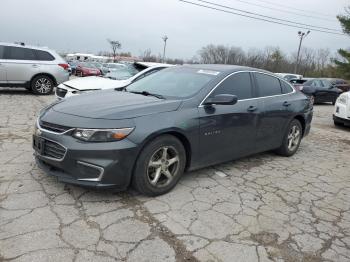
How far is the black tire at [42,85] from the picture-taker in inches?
472

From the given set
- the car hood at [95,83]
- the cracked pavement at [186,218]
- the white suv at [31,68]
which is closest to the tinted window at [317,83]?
the white suv at [31,68]

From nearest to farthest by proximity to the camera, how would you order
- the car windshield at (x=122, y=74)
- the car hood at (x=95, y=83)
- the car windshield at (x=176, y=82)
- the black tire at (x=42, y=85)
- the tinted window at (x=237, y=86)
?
1. the car windshield at (x=176, y=82)
2. the tinted window at (x=237, y=86)
3. the car hood at (x=95, y=83)
4. the car windshield at (x=122, y=74)
5. the black tire at (x=42, y=85)

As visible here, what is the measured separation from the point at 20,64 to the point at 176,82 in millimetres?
8440

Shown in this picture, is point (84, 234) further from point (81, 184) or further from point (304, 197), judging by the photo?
point (304, 197)

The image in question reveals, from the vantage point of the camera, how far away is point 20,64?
11531mm

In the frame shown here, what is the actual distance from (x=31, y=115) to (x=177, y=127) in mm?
5361

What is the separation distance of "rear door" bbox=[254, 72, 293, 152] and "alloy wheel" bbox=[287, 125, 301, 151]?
344 millimetres

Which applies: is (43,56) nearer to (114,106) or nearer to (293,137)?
(293,137)

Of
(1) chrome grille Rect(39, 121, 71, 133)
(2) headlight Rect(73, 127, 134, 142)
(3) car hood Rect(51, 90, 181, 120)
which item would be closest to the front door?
(3) car hood Rect(51, 90, 181, 120)

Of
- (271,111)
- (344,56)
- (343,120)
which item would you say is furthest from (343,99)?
(344,56)

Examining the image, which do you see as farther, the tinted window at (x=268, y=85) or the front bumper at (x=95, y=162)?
the tinted window at (x=268, y=85)

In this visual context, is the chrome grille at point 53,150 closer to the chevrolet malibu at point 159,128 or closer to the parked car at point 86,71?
the chevrolet malibu at point 159,128

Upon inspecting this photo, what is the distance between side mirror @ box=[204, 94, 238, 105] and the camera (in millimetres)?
4278

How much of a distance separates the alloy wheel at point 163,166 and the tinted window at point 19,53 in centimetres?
941
